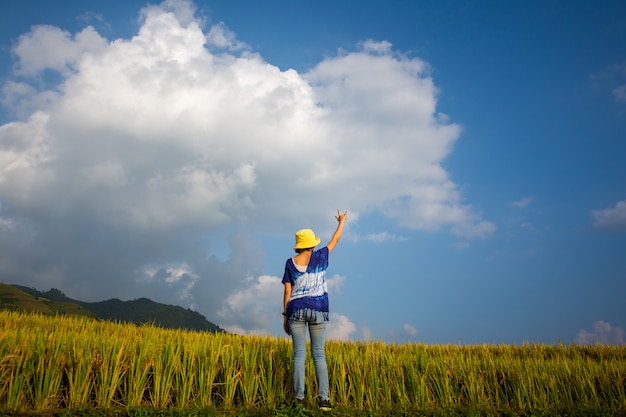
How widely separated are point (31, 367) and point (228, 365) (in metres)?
3.25

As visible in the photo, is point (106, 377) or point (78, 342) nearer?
point (106, 377)

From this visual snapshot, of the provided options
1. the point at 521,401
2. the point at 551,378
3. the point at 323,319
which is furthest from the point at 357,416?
the point at 551,378

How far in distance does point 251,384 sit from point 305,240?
294 cm

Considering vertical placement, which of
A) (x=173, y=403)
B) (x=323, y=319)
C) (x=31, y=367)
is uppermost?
(x=323, y=319)

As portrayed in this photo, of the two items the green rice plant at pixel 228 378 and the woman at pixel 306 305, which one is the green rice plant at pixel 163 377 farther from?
the woman at pixel 306 305

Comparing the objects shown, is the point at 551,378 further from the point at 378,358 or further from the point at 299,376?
the point at 299,376

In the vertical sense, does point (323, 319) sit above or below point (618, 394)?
above

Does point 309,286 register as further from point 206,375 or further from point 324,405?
point 206,375

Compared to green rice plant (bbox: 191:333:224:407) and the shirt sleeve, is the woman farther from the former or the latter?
green rice plant (bbox: 191:333:224:407)

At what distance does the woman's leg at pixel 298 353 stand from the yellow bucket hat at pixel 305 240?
114 cm

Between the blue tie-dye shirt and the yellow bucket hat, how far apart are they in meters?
0.14

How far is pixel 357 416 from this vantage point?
23.5ft

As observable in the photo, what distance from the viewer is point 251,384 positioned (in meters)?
7.75

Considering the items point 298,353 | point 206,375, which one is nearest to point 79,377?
point 206,375
